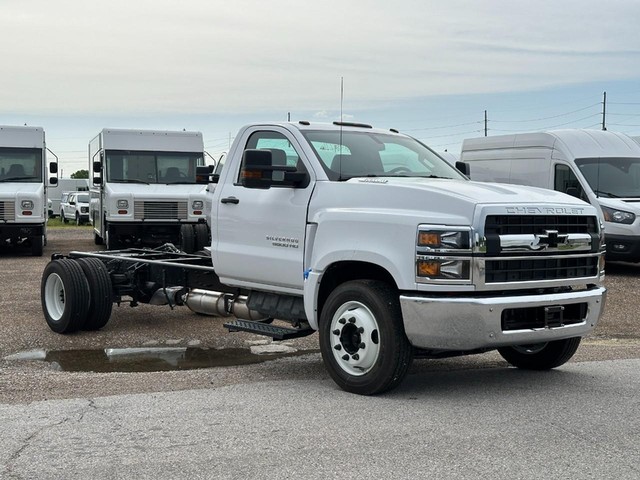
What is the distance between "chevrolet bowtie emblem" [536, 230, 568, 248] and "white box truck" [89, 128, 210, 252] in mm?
14602

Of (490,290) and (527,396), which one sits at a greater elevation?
(490,290)

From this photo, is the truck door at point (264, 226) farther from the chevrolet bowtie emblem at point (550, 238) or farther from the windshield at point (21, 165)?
the windshield at point (21, 165)

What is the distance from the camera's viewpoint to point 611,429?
5793 mm

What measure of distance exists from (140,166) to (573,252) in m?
16.4

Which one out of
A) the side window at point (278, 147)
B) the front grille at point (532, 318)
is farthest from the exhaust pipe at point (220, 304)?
the front grille at point (532, 318)

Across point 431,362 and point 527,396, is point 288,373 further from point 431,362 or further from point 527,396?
point 527,396

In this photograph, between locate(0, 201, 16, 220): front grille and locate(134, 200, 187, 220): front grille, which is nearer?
locate(0, 201, 16, 220): front grille

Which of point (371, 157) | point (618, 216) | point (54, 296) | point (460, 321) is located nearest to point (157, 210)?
point (618, 216)

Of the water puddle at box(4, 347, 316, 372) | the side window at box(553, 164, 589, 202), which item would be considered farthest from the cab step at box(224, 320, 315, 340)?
the side window at box(553, 164, 589, 202)

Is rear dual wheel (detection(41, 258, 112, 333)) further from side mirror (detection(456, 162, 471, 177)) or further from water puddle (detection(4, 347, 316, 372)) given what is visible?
side mirror (detection(456, 162, 471, 177))

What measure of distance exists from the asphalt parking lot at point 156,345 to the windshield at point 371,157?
1.77m

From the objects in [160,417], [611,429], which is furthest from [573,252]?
[160,417]

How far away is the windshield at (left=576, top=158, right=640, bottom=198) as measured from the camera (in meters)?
17.1

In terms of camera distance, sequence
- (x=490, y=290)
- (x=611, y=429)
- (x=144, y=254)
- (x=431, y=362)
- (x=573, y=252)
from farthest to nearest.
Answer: (x=144, y=254) < (x=431, y=362) < (x=573, y=252) < (x=490, y=290) < (x=611, y=429)
